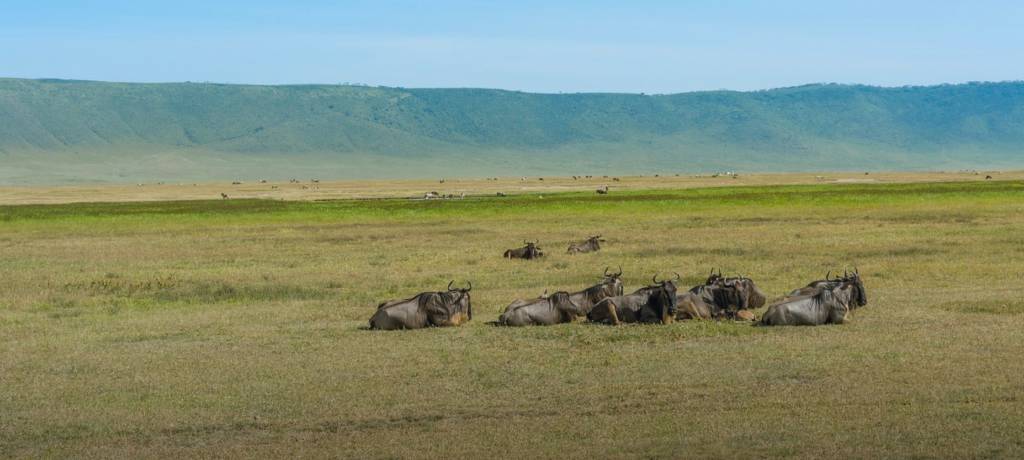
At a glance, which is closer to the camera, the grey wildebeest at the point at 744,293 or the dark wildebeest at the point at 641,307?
the dark wildebeest at the point at 641,307

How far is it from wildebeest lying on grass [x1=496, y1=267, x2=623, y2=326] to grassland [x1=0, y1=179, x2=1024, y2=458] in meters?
0.49

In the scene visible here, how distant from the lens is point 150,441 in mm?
11688

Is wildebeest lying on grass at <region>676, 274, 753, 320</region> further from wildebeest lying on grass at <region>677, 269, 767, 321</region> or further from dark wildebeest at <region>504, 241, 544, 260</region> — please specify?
dark wildebeest at <region>504, 241, 544, 260</region>

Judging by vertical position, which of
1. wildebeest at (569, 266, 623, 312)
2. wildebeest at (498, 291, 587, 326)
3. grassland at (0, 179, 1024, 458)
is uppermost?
wildebeest at (569, 266, 623, 312)

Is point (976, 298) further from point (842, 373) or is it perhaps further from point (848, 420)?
point (848, 420)

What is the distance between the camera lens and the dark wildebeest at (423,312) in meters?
18.1

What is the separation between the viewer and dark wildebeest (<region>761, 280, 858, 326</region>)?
57.0ft

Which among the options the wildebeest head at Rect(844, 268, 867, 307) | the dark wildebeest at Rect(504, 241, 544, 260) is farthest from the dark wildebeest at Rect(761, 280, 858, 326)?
the dark wildebeest at Rect(504, 241, 544, 260)

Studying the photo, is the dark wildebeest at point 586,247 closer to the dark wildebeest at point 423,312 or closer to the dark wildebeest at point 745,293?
the dark wildebeest at point 745,293

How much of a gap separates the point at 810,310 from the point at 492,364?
4.96 meters

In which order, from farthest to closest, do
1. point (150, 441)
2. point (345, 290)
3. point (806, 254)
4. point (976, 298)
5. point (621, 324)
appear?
point (806, 254)
point (345, 290)
point (976, 298)
point (621, 324)
point (150, 441)

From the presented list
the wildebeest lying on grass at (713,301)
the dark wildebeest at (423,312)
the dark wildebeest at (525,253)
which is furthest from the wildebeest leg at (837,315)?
the dark wildebeest at (525,253)

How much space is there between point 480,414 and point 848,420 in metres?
3.47

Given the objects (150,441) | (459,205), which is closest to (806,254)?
(150,441)
